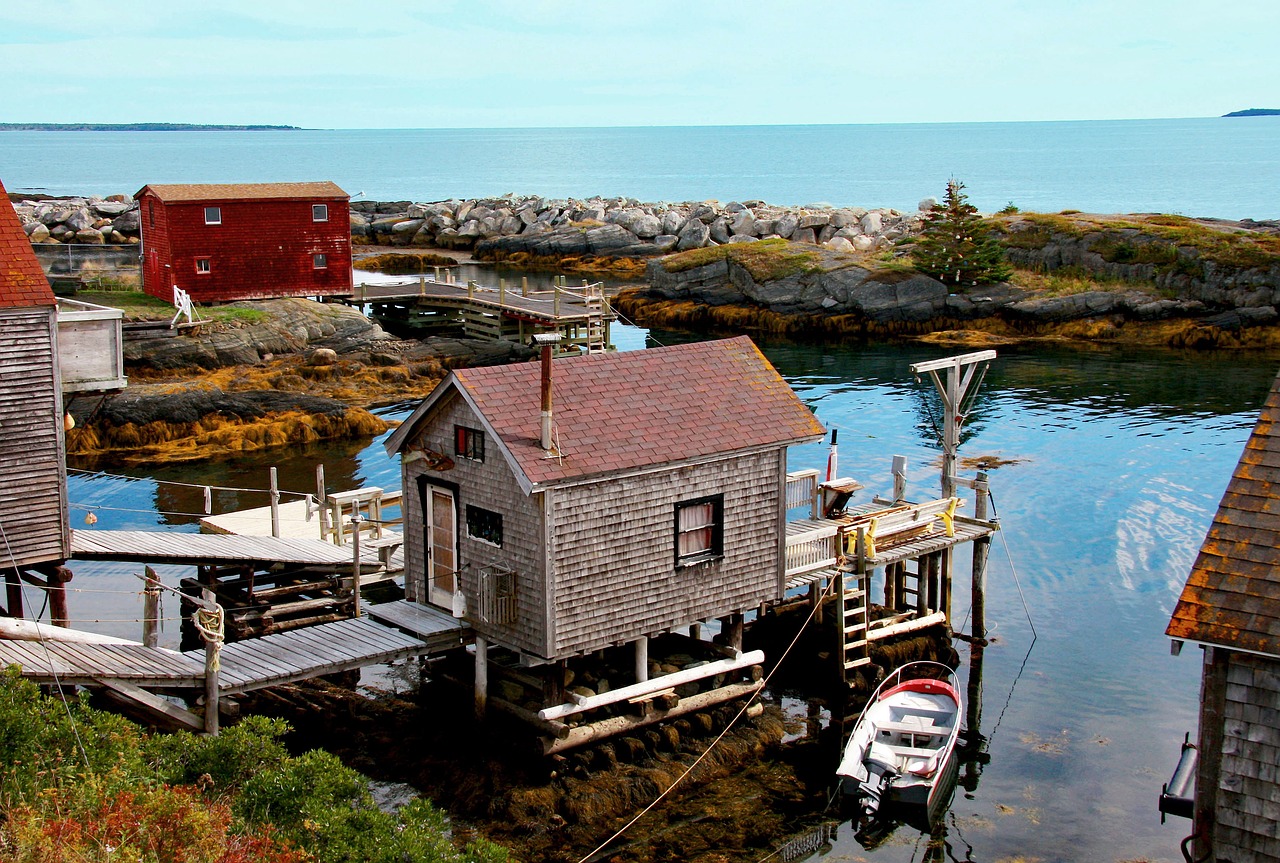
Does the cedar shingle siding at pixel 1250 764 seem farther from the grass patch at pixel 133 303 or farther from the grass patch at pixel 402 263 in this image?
the grass patch at pixel 402 263

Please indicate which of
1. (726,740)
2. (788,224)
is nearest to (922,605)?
(726,740)

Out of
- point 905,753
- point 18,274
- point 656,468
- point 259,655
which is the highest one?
point 18,274

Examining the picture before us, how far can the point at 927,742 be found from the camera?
2158 centimetres

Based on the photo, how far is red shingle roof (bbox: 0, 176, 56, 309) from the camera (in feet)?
66.8

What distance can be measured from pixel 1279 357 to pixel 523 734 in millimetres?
46036

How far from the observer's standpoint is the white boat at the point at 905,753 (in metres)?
20.1

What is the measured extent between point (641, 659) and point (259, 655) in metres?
5.92

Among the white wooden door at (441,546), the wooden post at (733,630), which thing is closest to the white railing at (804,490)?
the wooden post at (733,630)

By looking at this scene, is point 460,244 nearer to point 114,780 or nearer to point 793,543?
point 793,543

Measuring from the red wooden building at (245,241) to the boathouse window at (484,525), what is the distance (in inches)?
1345

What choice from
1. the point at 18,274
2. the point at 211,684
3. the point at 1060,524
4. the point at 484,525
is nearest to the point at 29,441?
the point at 18,274

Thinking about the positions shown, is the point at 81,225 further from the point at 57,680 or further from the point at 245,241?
the point at 57,680

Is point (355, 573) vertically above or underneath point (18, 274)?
underneath

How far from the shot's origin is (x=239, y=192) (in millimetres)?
53781
